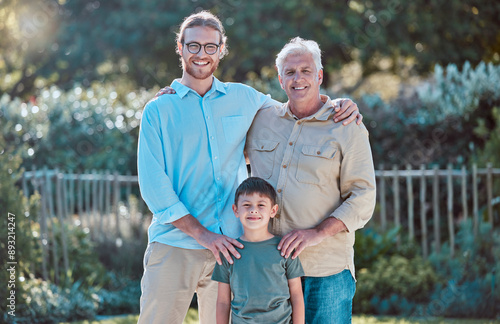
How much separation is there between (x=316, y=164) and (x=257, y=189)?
347 mm

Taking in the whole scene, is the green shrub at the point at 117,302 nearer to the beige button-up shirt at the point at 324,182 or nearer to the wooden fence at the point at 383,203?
the wooden fence at the point at 383,203

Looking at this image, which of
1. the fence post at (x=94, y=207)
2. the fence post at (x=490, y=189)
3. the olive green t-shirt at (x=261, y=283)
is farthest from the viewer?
the fence post at (x=94, y=207)

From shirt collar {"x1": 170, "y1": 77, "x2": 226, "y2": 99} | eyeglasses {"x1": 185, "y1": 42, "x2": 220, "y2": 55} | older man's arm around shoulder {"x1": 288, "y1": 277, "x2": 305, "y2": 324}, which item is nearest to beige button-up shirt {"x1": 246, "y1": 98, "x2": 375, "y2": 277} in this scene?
older man's arm around shoulder {"x1": 288, "y1": 277, "x2": 305, "y2": 324}

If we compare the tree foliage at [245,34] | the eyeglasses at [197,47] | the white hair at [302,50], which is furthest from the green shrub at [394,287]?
the tree foliage at [245,34]

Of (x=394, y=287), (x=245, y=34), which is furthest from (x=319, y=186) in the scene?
(x=245, y=34)

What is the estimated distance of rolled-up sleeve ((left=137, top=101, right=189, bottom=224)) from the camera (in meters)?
3.12

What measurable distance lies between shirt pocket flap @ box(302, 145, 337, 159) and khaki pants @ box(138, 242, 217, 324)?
75 centimetres

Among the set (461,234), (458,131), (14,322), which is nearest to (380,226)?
(461,234)

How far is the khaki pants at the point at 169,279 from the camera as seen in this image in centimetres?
320

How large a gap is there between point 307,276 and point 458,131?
6180 millimetres

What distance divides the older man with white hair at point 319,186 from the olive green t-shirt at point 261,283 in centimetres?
12

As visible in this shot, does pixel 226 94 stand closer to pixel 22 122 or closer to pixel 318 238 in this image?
pixel 318 238

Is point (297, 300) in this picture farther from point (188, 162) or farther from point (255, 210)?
point (188, 162)

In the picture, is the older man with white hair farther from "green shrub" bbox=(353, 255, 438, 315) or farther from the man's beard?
"green shrub" bbox=(353, 255, 438, 315)
